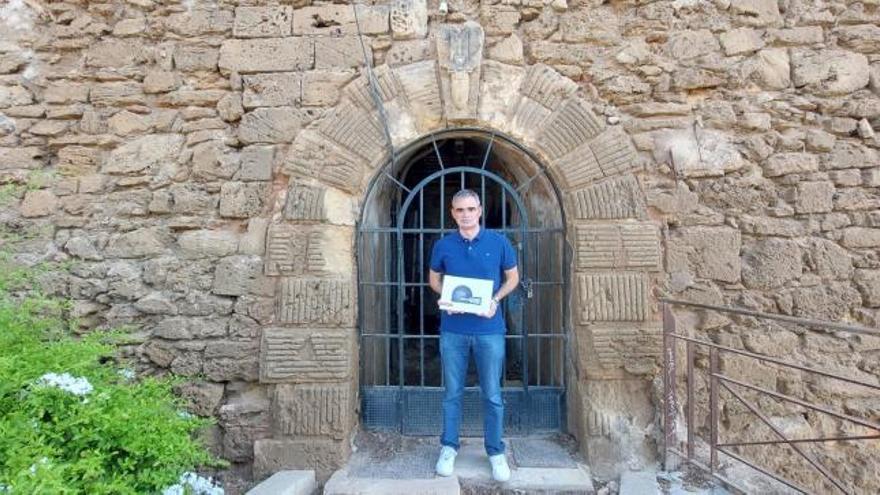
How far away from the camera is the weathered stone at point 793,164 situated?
3.28 m

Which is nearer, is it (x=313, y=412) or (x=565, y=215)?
(x=313, y=412)

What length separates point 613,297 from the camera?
3219 millimetres

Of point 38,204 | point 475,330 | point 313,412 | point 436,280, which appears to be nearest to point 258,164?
point 436,280

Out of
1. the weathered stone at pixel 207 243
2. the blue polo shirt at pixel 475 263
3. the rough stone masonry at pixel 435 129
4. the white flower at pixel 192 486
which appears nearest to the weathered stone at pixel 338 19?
the rough stone masonry at pixel 435 129

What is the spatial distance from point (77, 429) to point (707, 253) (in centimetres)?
332

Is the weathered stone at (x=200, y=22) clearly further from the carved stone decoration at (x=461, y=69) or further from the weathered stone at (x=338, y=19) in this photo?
the carved stone decoration at (x=461, y=69)

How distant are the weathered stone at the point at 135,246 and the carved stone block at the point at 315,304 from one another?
880 mm

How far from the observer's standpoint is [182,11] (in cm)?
345

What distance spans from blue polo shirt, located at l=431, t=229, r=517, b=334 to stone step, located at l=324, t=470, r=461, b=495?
31.8 inches

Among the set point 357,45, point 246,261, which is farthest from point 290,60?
point 246,261

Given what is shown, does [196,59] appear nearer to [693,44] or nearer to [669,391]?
[693,44]

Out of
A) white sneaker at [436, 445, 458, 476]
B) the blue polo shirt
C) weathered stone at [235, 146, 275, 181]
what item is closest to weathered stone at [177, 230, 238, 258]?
weathered stone at [235, 146, 275, 181]

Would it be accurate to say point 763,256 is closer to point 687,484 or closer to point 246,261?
point 687,484

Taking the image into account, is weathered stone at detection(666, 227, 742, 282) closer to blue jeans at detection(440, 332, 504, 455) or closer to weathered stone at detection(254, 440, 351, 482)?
blue jeans at detection(440, 332, 504, 455)
